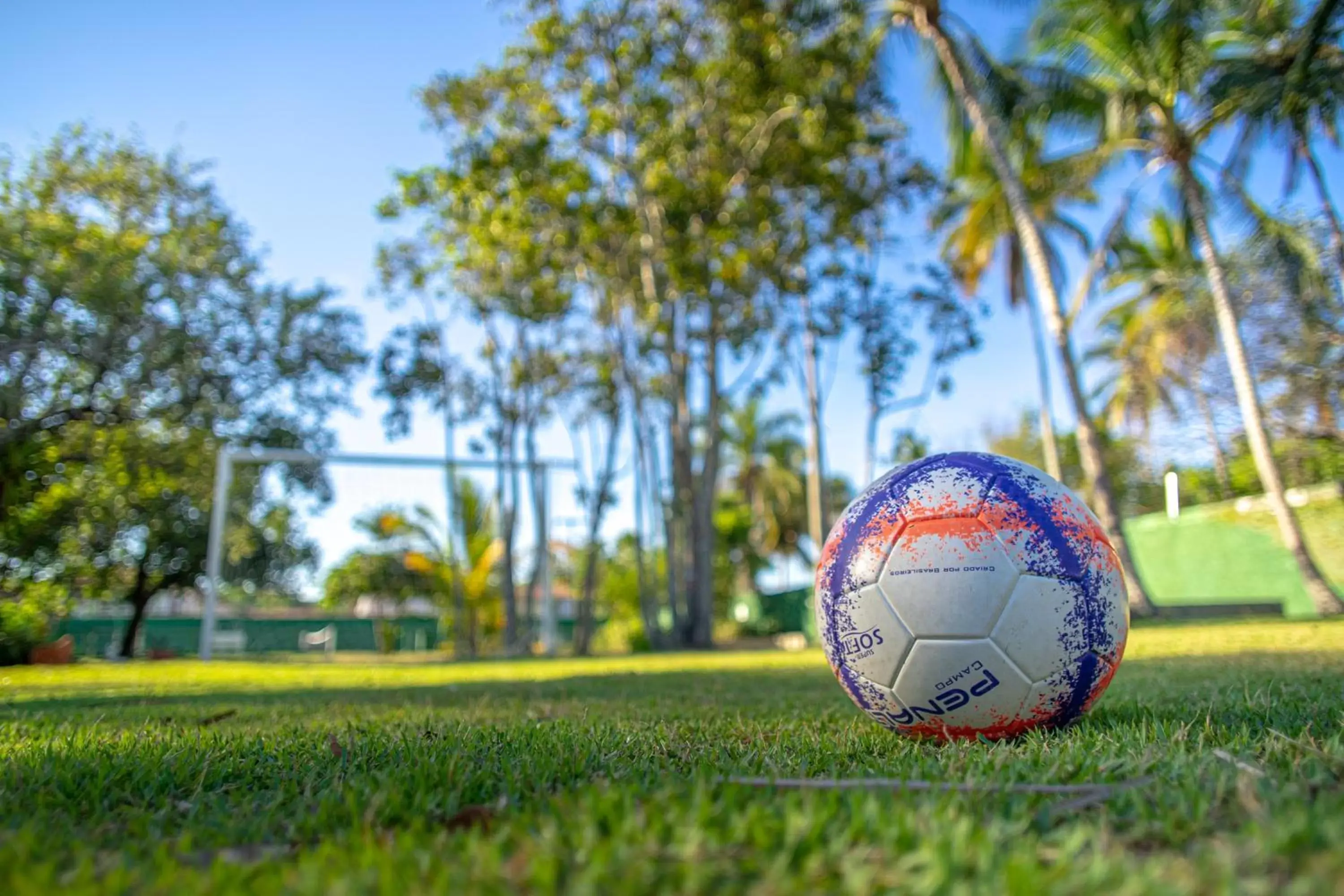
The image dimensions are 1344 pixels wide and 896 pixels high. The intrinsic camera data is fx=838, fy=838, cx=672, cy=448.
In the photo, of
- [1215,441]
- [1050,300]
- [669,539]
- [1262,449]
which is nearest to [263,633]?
[669,539]

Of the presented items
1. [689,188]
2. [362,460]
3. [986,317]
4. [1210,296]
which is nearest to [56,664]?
[362,460]

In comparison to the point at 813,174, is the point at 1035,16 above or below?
above

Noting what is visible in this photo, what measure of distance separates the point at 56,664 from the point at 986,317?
19905 mm

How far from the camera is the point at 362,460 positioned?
18.5m

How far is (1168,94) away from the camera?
14633 millimetres

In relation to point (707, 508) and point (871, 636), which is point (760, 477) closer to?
point (707, 508)

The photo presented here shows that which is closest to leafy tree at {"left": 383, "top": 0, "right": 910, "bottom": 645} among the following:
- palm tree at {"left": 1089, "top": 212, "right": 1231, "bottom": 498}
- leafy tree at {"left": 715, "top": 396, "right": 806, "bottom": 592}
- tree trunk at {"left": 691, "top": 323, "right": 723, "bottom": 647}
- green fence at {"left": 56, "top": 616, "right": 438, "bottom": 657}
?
tree trunk at {"left": 691, "top": 323, "right": 723, "bottom": 647}

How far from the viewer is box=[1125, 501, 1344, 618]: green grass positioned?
59.1ft

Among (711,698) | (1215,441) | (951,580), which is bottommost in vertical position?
(711,698)

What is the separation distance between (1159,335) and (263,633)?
32.4 metres

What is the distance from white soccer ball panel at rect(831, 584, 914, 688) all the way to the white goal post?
15549 millimetres

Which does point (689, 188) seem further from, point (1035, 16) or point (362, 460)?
point (362, 460)

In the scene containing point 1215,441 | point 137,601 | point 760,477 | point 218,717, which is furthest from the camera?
point 760,477

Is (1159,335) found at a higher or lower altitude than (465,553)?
higher
